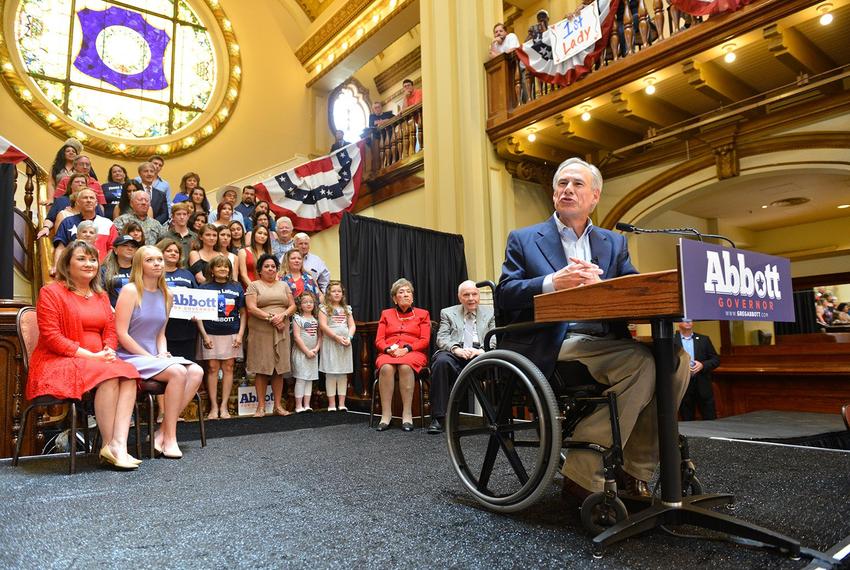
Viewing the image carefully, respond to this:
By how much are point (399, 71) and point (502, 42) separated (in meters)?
4.62

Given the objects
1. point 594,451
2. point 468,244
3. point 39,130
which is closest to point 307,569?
point 594,451

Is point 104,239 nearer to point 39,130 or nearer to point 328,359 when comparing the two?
point 328,359

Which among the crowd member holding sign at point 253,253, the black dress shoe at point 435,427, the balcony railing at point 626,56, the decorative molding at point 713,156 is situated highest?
the balcony railing at point 626,56

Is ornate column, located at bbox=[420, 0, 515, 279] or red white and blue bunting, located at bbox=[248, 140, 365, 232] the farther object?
red white and blue bunting, located at bbox=[248, 140, 365, 232]

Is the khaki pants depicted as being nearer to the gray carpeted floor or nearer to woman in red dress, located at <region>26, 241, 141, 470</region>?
the gray carpeted floor

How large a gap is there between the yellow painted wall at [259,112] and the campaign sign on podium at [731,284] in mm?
9461

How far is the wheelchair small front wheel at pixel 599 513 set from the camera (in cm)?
144

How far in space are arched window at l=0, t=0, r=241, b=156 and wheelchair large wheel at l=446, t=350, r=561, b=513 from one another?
Answer: 8.92 metres

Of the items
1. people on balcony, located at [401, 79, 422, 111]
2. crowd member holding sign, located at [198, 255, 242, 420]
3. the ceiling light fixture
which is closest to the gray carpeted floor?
crowd member holding sign, located at [198, 255, 242, 420]

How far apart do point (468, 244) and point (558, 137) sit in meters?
1.57

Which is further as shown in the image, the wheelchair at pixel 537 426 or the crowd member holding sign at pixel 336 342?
the crowd member holding sign at pixel 336 342

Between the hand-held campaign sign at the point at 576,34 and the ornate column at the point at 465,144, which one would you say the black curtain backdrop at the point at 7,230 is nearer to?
the ornate column at the point at 465,144

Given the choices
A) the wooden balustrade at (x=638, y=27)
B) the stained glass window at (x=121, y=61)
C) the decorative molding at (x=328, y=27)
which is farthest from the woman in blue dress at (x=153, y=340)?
the decorative molding at (x=328, y=27)

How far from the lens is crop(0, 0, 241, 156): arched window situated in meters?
8.52
